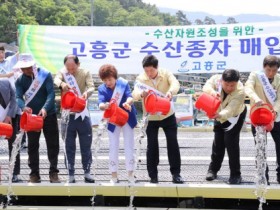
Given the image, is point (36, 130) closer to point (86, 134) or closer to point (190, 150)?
point (86, 134)

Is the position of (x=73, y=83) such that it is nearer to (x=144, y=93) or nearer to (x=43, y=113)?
(x=43, y=113)

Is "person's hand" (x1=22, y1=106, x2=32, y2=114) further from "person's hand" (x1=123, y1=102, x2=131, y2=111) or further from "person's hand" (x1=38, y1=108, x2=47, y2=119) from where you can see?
"person's hand" (x1=123, y1=102, x2=131, y2=111)

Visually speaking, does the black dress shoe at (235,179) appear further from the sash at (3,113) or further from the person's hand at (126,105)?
the sash at (3,113)

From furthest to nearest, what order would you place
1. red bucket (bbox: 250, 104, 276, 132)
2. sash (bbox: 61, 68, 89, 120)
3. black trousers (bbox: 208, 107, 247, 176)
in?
sash (bbox: 61, 68, 89, 120)
black trousers (bbox: 208, 107, 247, 176)
red bucket (bbox: 250, 104, 276, 132)

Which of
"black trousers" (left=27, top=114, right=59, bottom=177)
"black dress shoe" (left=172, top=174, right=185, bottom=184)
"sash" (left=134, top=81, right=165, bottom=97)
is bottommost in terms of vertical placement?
"black dress shoe" (left=172, top=174, right=185, bottom=184)

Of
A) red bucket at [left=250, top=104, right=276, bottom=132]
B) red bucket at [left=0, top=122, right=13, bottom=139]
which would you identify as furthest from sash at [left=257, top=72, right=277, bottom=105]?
red bucket at [left=0, top=122, right=13, bottom=139]

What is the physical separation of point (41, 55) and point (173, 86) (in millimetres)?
4991

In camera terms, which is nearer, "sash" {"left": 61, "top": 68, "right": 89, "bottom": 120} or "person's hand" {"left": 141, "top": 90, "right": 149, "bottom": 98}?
"person's hand" {"left": 141, "top": 90, "right": 149, "bottom": 98}

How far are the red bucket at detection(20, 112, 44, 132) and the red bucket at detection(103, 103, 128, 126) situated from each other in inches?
30.2

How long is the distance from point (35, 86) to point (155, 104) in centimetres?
147

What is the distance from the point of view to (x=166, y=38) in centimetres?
934

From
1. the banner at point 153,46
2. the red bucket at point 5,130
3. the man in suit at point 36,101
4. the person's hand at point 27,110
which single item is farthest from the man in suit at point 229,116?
the banner at point 153,46

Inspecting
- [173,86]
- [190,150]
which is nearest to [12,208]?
[173,86]

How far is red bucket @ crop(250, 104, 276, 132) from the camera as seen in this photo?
4746 mm
